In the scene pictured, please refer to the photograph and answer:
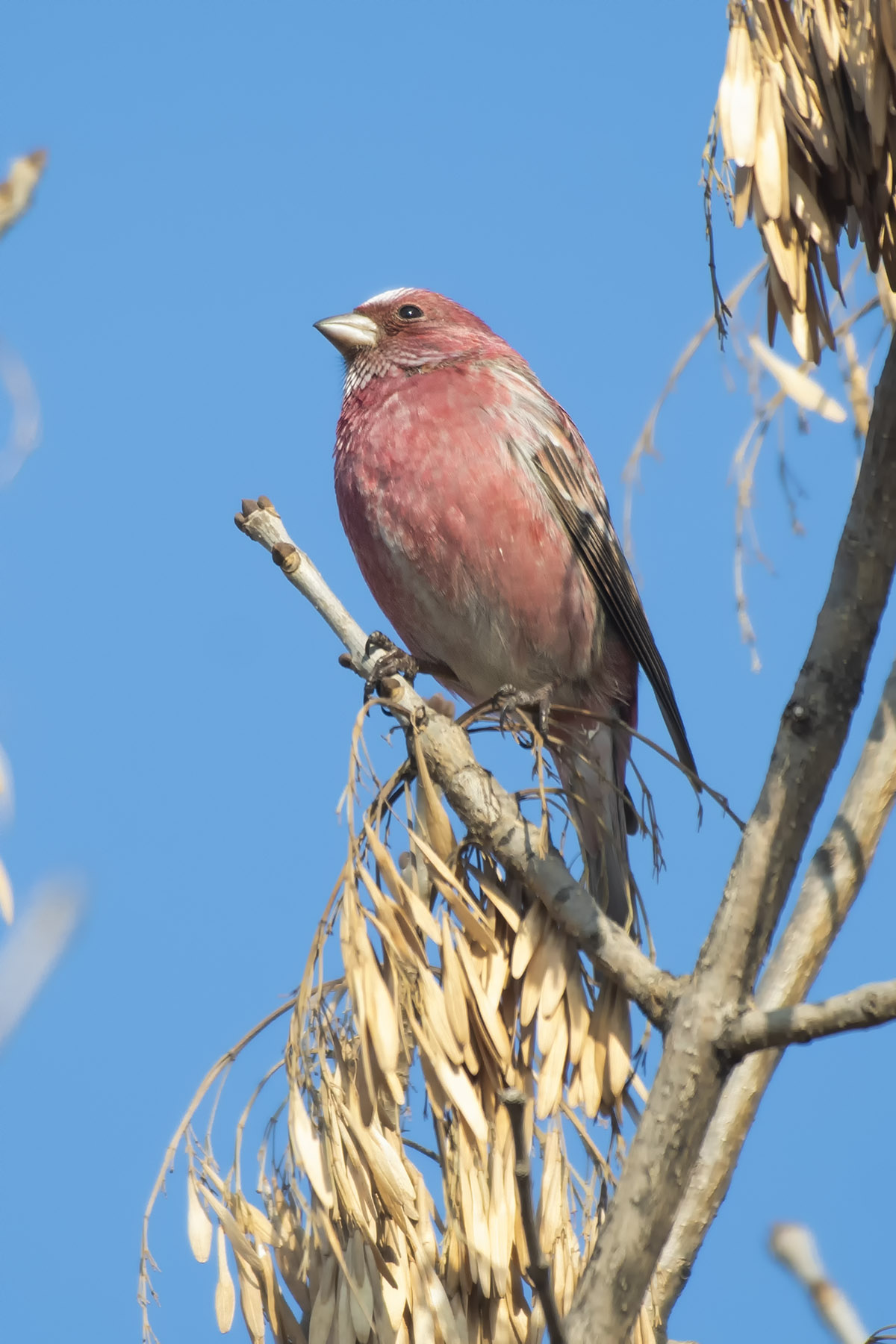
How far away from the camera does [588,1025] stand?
3.42m

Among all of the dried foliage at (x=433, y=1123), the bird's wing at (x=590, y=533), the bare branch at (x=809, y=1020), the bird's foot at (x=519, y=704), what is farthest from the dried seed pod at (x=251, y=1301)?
the bird's wing at (x=590, y=533)

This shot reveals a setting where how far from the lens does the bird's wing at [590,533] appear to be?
5.85m

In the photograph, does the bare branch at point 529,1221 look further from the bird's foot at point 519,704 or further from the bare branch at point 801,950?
the bird's foot at point 519,704

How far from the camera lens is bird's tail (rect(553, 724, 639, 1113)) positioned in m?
3.42

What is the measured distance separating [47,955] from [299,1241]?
2001mm

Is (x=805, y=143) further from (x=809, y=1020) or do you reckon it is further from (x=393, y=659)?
(x=393, y=659)

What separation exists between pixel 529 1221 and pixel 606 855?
1.55m

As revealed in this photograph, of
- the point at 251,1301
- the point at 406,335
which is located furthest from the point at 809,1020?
the point at 406,335

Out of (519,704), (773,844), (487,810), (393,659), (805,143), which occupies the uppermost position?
(393,659)

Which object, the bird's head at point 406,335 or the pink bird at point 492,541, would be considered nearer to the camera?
the pink bird at point 492,541

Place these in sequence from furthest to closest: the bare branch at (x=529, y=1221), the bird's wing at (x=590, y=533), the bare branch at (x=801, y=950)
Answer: the bird's wing at (x=590, y=533)
the bare branch at (x=801, y=950)
the bare branch at (x=529, y=1221)

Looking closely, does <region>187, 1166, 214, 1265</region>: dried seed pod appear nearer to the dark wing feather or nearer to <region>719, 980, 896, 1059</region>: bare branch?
<region>719, 980, 896, 1059</region>: bare branch

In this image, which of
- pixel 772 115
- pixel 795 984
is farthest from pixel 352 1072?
pixel 772 115

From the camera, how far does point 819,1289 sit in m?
2.22
